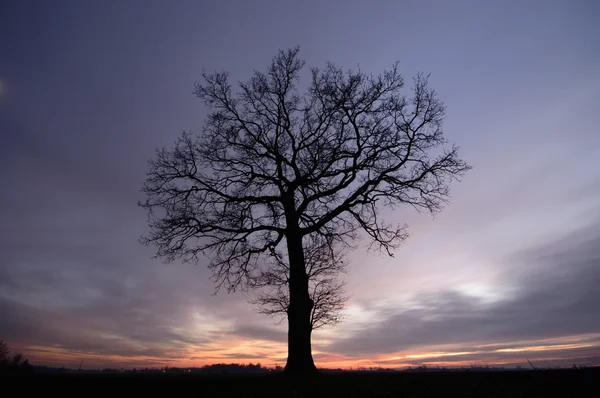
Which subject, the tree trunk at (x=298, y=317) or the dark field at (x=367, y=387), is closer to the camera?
the dark field at (x=367, y=387)

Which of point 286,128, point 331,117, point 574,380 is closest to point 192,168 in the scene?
point 286,128

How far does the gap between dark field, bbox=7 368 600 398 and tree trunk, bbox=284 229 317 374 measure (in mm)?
3443

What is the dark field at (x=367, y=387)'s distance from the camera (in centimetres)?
718

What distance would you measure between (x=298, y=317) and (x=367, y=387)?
17.6 ft

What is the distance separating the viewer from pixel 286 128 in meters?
16.2

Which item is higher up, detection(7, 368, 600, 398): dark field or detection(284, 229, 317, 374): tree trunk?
detection(284, 229, 317, 374): tree trunk

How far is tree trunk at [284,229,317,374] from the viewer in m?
12.3

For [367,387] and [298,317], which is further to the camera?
[298,317]

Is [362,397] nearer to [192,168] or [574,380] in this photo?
[574,380]

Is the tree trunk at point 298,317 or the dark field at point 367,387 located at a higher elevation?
the tree trunk at point 298,317

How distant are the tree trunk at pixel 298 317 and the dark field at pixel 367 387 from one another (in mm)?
3443

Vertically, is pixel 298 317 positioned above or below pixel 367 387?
above

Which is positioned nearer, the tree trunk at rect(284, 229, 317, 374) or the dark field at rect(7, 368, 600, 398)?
the dark field at rect(7, 368, 600, 398)

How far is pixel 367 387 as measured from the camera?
7832 millimetres
